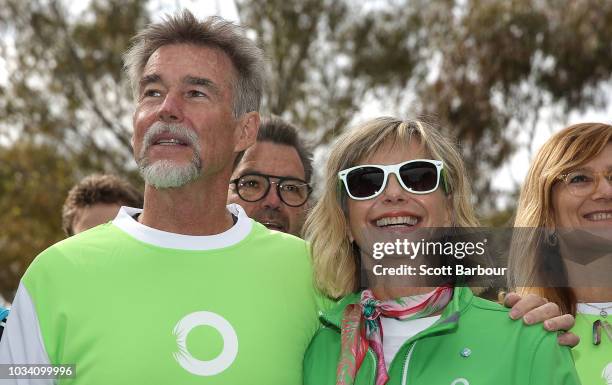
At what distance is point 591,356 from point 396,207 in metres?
1.12

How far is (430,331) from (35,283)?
1.43 m

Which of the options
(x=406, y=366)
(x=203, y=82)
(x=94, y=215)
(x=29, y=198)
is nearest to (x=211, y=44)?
(x=203, y=82)

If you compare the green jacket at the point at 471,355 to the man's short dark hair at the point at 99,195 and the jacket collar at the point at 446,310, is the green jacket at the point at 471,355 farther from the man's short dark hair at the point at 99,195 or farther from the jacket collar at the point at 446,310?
the man's short dark hair at the point at 99,195

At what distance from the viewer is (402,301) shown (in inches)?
131

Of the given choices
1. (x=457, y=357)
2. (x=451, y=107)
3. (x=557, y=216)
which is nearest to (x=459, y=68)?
(x=451, y=107)

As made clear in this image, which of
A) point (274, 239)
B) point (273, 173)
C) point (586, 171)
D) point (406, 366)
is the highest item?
point (273, 173)

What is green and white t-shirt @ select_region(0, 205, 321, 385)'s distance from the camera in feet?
10.0

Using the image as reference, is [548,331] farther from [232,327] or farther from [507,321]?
[232,327]

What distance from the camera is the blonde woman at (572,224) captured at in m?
3.97

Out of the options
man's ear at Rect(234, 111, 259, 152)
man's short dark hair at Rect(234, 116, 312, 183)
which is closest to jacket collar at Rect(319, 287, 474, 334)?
man's ear at Rect(234, 111, 259, 152)

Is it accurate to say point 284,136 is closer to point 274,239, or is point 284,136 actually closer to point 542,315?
point 274,239

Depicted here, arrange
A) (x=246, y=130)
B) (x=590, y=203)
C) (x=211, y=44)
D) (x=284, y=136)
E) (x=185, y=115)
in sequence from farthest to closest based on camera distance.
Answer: (x=284, y=136), (x=590, y=203), (x=246, y=130), (x=211, y=44), (x=185, y=115)

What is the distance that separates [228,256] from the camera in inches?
134

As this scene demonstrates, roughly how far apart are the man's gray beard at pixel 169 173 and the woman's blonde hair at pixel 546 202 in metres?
1.68
